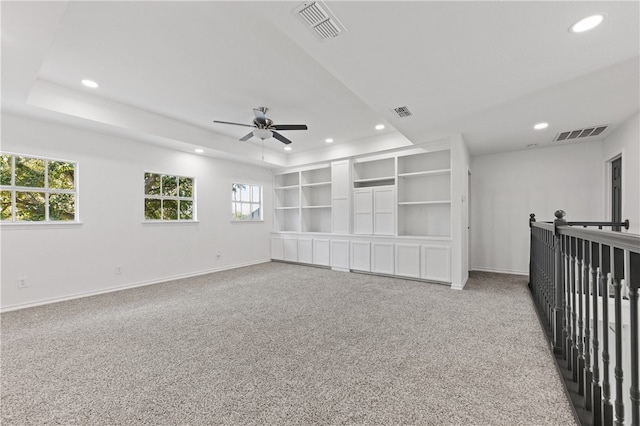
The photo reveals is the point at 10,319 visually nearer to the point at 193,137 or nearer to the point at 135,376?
the point at 135,376

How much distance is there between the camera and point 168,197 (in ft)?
16.9

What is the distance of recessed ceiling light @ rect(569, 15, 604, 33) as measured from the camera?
1795 mm

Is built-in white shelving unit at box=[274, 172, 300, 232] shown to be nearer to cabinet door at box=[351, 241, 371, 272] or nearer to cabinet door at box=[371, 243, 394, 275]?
cabinet door at box=[351, 241, 371, 272]

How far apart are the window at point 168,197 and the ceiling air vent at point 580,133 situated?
662 cm

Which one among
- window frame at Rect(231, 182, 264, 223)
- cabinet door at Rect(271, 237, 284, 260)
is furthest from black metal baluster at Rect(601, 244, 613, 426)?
cabinet door at Rect(271, 237, 284, 260)

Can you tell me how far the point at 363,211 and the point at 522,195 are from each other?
3.09 metres

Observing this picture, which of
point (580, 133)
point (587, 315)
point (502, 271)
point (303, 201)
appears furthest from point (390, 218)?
point (587, 315)

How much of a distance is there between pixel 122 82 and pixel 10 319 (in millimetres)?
3034

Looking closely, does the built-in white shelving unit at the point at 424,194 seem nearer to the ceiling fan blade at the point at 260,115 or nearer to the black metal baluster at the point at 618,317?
the ceiling fan blade at the point at 260,115

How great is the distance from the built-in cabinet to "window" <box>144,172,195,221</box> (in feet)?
8.19

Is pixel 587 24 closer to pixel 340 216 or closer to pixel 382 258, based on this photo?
pixel 382 258

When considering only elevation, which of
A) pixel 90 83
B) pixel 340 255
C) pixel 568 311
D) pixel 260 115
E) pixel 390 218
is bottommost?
pixel 340 255

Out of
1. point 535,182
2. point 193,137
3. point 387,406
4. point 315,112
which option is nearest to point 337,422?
point 387,406

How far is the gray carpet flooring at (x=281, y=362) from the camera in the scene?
1612mm
